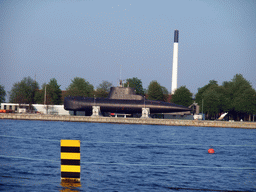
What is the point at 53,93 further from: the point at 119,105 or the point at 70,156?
the point at 70,156

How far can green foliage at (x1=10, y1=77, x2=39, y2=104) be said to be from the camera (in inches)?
4726

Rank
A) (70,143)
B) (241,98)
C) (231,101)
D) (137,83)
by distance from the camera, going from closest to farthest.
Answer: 1. (70,143)
2. (241,98)
3. (231,101)
4. (137,83)

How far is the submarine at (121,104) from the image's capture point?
83.8 meters

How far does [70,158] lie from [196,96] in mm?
116098

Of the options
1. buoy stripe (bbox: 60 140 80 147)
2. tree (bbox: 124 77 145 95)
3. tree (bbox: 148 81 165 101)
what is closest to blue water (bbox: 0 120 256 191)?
buoy stripe (bbox: 60 140 80 147)

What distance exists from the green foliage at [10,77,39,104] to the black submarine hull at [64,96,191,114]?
1373 inches

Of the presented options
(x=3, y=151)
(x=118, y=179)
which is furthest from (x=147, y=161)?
(x=3, y=151)

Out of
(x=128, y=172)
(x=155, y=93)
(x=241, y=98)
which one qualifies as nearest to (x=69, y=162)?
(x=128, y=172)

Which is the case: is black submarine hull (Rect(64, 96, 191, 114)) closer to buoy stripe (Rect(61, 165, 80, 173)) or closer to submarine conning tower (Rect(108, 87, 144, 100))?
submarine conning tower (Rect(108, 87, 144, 100))

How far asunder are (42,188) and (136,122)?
6222 cm

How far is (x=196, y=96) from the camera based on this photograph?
124 meters

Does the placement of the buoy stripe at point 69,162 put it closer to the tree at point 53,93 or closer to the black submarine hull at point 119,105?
the black submarine hull at point 119,105

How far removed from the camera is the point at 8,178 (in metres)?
12.3

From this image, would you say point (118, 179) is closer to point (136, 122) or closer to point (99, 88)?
point (136, 122)
